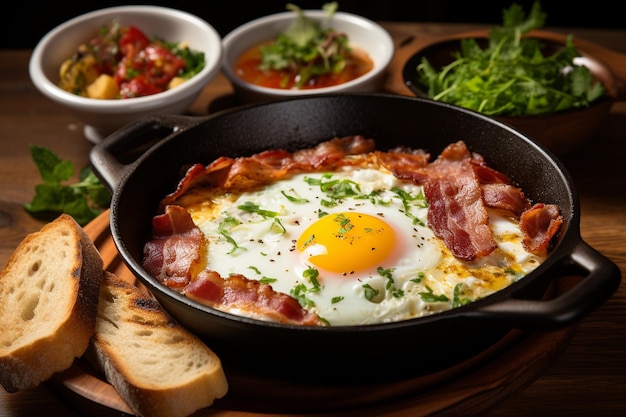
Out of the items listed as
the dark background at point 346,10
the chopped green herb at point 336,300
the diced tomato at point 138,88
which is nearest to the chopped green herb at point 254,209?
the chopped green herb at point 336,300

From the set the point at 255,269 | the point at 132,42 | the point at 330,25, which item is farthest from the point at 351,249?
the point at 330,25

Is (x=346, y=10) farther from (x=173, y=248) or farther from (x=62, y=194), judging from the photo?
(x=173, y=248)

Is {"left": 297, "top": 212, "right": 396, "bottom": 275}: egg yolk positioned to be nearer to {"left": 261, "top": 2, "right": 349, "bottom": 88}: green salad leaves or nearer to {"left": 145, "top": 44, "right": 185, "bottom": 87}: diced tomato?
{"left": 261, "top": 2, "right": 349, "bottom": 88}: green salad leaves

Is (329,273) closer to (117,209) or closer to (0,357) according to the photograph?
(117,209)

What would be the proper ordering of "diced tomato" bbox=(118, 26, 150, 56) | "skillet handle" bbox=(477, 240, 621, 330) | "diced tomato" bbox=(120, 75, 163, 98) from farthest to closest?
"diced tomato" bbox=(118, 26, 150, 56)
"diced tomato" bbox=(120, 75, 163, 98)
"skillet handle" bbox=(477, 240, 621, 330)

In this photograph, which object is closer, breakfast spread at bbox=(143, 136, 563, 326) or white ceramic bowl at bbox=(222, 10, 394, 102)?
breakfast spread at bbox=(143, 136, 563, 326)

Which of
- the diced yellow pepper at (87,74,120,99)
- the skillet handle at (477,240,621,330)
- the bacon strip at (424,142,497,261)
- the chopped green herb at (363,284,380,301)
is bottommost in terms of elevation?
the diced yellow pepper at (87,74,120,99)

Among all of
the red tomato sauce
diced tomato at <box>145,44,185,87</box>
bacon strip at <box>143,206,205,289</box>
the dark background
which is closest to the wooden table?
the red tomato sauce

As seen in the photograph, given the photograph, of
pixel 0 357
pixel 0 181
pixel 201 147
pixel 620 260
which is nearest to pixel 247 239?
pixel 201 147

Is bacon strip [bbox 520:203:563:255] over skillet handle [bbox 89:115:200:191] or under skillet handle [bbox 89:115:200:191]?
over
